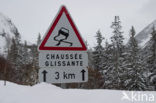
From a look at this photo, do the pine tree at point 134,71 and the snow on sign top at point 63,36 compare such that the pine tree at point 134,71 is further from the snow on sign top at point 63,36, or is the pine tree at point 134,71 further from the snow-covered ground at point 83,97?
the snow on sign top at point 63,36

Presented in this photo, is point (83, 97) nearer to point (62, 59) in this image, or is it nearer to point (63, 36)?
point (62, 59)

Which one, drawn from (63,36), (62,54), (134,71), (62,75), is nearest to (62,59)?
(62,54)

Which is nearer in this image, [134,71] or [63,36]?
[63,36]

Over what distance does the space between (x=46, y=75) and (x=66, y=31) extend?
803mm

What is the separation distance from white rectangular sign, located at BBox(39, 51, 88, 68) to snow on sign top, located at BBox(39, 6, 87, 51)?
0.08m

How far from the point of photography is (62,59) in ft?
8.72

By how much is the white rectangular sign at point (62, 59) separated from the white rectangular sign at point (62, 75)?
66 mm

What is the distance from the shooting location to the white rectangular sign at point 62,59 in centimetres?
262

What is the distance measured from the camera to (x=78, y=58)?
8.93 ft

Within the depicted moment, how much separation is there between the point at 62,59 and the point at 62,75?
0.26 m

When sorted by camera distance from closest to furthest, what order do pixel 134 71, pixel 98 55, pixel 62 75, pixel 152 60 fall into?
pixel 62 75 < pixel 134 71 < pixel 152 60 < pixel 98 55

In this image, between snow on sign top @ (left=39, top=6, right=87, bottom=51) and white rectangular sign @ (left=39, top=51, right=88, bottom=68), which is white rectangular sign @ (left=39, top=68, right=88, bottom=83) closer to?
white rectangular sign @ (left=39, top=51, right=88, bottom=68)

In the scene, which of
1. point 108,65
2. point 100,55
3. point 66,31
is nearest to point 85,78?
point 66,31

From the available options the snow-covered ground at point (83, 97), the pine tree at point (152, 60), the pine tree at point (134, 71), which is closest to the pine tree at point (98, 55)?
the pine tree at point (134, 71)
